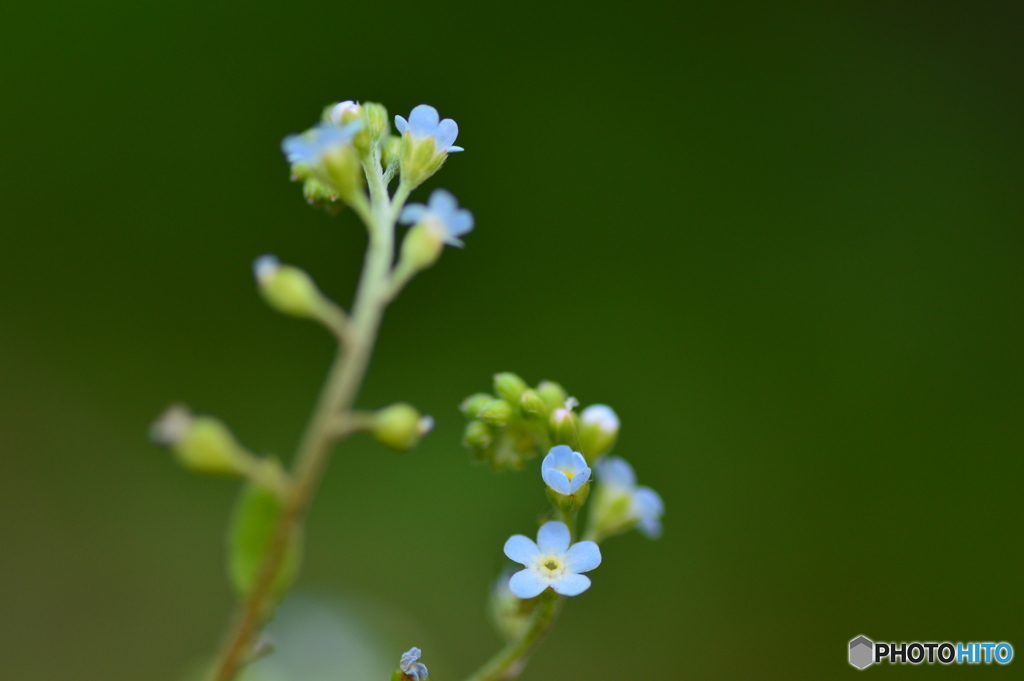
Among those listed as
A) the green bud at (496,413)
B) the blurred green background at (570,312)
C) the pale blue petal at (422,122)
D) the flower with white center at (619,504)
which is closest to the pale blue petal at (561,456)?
the green bud at (496,413)

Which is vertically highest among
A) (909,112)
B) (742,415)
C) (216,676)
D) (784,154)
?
(909,112)

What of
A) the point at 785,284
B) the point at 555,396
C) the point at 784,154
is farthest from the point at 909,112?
the point at 555,396

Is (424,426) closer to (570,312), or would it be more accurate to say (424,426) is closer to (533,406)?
(533,406)

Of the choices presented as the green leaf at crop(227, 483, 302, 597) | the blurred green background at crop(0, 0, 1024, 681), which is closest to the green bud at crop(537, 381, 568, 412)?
the green leaf at crop(227, 483, 302, 597)

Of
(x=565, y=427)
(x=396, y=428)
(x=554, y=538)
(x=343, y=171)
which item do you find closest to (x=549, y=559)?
(x=554, y=538)

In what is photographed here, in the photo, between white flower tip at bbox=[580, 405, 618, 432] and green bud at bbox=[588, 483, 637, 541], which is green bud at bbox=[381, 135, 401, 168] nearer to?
white flower tip at bbox=[580, 405, 618, 432]

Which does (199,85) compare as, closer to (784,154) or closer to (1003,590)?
(784,154)

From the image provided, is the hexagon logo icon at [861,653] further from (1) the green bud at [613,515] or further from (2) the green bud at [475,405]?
(2) the green bud at [475,405]
